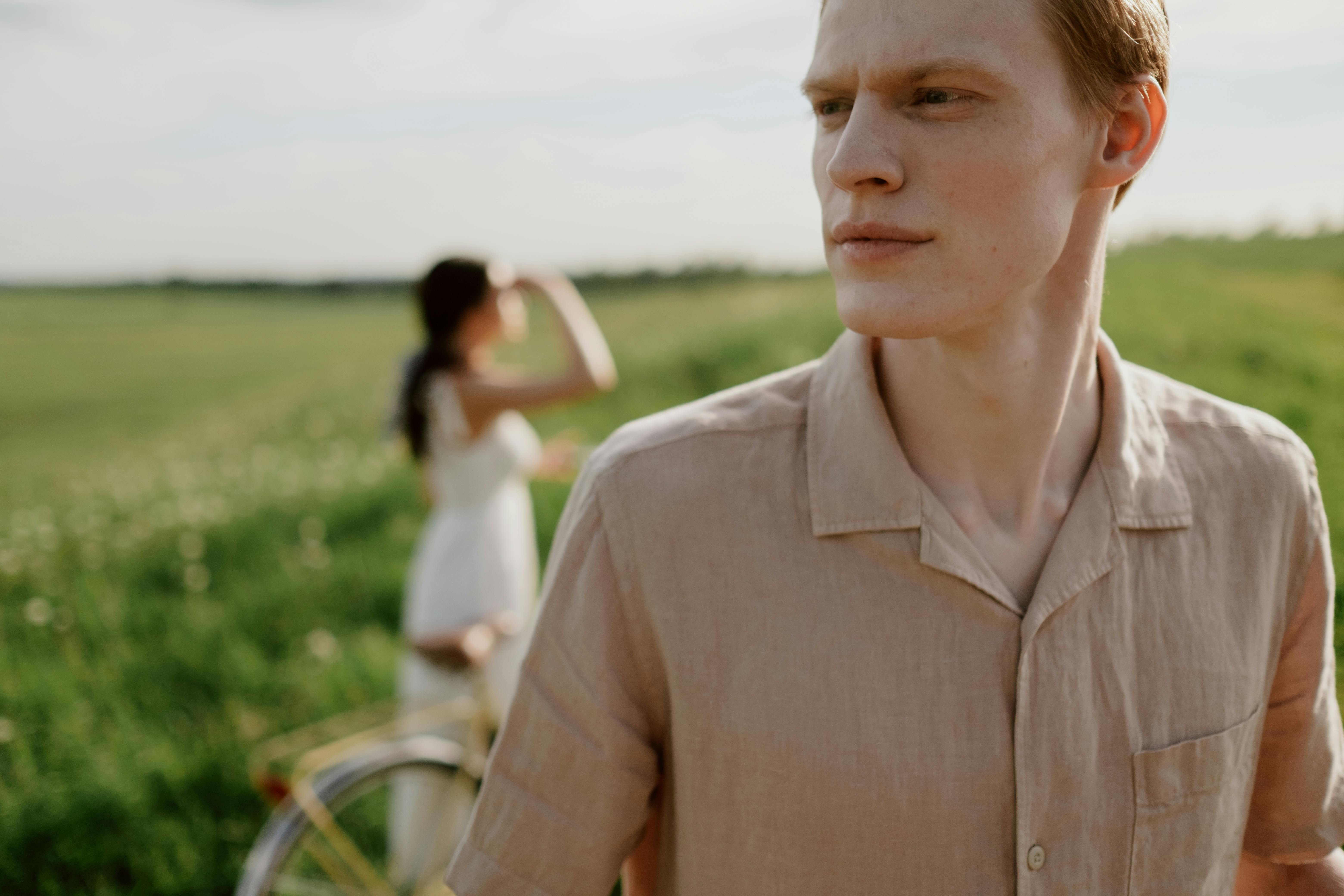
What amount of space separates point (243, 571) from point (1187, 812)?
6388 mm

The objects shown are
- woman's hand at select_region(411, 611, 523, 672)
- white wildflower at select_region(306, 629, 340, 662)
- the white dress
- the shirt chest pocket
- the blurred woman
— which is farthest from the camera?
white wildflower at select_region(306, 629, 340, 662)

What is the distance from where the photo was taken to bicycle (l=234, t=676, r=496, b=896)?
2.96 meters

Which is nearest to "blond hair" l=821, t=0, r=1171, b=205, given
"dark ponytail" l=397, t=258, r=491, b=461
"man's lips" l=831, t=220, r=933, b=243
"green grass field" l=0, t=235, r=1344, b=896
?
"man's lips" l=831, t=220, r=933, b=243

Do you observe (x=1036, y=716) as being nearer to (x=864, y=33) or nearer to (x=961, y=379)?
(x=961, y=379)

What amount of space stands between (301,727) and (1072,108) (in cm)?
461

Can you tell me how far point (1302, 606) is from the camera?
143 centimetres

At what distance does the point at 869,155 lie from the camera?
45.0 inches

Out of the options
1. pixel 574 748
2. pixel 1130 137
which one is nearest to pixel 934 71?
pixel 1130 137

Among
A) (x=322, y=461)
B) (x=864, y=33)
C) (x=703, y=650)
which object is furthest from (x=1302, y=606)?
(x=322, y=461)

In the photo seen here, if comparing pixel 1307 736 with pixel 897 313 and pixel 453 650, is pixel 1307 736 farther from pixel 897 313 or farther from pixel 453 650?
pixel 453 650

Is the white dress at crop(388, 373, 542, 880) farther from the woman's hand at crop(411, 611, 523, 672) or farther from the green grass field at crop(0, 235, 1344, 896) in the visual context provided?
the green grass field at crop(0, 235, 1344, 896)

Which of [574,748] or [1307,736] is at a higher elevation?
[574,748]

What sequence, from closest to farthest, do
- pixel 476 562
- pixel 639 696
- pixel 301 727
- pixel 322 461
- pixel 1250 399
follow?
pixel 639 696
pixel 1250 399
pixel 476 562
pixel 301 727
pixel 322 461

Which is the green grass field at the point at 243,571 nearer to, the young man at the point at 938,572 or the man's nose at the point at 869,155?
the young man at the point at 938,572
